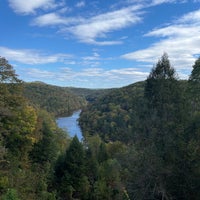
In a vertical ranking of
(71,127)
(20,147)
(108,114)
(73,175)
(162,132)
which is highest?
(162,132)

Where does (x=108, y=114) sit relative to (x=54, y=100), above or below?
below

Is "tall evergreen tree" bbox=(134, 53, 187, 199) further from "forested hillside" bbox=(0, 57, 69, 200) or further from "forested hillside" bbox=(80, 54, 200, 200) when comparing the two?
"forested hillside" bbox=(0, 57, 69, 200)

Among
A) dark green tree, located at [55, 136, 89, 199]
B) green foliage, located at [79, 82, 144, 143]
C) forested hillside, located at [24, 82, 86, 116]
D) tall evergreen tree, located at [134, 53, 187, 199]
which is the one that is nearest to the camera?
tall evergreen tree, located at [134, 53, 187, 199]

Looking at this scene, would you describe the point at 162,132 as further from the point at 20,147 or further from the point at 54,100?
the point at 54,100

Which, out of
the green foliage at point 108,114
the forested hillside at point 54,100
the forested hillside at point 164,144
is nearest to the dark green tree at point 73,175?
the forested hillside at point 164,144

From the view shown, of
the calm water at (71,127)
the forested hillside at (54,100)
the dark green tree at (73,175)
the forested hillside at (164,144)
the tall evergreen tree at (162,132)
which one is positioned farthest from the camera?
the forested hillside at (54,100)

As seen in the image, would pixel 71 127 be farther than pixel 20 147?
Yes

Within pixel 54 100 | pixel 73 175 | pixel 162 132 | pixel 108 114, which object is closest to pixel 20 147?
pixel 73 175

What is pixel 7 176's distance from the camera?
50.7 ft

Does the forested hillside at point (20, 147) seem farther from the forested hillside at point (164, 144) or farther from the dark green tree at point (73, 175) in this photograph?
the forested hillside at point (164, 144)

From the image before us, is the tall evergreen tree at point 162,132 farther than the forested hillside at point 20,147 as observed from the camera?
No

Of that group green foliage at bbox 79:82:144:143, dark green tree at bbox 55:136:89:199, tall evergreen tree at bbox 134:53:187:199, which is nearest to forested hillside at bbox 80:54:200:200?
tall evergreen tree at bbox 134:53:187:199

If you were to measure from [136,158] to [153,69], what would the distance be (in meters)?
4.76

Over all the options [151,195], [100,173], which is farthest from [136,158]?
[100,173]
